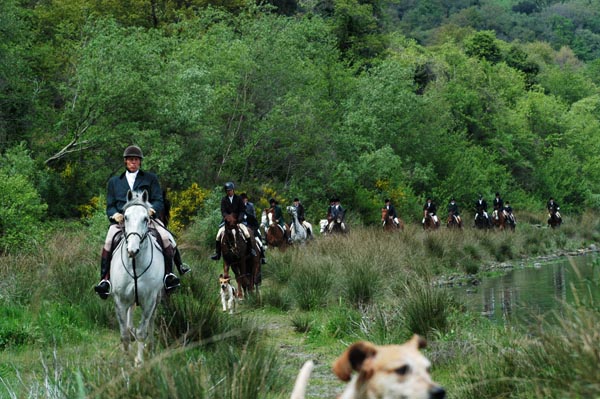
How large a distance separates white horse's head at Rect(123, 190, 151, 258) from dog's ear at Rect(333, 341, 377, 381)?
6.46m

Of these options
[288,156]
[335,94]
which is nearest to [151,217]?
[288,156]

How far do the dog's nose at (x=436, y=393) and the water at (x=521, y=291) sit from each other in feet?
31.7

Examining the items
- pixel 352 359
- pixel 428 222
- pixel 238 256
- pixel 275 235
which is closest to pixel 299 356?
pixel 238 256

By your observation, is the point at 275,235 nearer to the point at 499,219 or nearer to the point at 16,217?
the point at 16,217

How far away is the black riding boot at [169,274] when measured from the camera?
11.0 meters

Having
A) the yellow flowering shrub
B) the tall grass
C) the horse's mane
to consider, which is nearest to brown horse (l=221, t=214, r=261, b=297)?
the tall grass

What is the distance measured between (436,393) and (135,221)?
7.09 metres

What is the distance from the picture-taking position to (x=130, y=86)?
28234 mm

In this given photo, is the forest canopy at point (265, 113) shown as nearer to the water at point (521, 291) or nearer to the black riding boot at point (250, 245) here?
the black riding boot at point (250, 245)

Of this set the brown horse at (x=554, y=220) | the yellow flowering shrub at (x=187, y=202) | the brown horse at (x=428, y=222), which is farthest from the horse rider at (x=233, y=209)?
the brown horse at (x=554, y=220)

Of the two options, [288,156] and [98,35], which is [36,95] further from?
[288,156]

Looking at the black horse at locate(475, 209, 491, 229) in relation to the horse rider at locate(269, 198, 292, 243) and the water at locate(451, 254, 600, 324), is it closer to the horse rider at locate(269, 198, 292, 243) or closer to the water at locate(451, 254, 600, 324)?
the water at locate(451, 254, 600, 324)

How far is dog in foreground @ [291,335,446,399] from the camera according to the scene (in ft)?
11.9

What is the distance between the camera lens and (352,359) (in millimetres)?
3770
